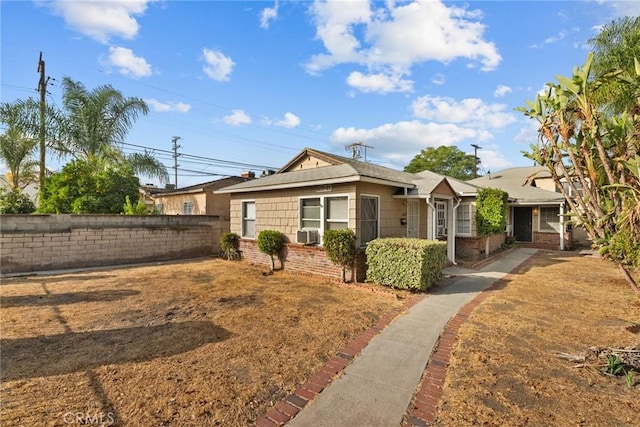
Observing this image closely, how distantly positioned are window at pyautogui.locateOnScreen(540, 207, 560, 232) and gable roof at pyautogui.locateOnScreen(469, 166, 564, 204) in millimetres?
911

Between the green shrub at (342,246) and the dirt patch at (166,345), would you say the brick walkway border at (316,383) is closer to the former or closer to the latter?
the dirt patch at (166,345)

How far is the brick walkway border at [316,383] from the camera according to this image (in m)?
2.76

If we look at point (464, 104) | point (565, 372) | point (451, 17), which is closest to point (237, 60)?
point (451, 17)

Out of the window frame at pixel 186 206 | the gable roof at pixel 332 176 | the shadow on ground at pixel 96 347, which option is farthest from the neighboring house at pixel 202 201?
the shadow on ground at pixel 96 347

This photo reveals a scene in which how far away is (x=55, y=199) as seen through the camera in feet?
38.7

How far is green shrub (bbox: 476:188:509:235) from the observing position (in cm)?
1405

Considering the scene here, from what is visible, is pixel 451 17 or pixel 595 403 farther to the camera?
pixel 451 17

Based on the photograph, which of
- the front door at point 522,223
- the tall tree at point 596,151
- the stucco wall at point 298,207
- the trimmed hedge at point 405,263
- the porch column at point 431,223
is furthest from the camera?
the front door at point 522,223

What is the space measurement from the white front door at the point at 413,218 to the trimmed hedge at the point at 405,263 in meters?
2.68

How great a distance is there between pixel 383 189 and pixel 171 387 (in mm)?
7706

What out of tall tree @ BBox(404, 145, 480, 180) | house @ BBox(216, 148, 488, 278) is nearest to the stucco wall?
house @ BBox(216, 148, 488, 278)

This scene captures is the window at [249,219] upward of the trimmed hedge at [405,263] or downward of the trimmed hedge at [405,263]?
upward

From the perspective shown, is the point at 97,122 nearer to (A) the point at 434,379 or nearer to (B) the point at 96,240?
(B) the point at 96,240

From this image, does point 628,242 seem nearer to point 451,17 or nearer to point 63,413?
point 63,413
